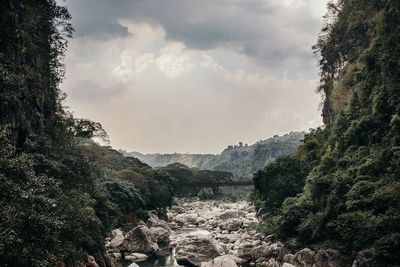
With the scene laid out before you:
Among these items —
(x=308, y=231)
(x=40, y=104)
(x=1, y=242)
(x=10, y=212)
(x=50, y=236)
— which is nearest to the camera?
(x=1, y=242)

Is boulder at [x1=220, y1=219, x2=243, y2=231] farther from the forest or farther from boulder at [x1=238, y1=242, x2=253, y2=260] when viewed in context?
boulder at [x1=238, y1=242, x2=253, y2=260]

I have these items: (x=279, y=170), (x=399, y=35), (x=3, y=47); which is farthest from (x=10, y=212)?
(x=279, y=170)

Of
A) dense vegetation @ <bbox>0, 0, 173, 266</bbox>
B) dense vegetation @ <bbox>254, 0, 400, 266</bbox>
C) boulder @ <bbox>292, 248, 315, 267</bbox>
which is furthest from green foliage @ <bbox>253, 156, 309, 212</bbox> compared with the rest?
boulder @ <bbox>292, 248, 315, 267</bbox>

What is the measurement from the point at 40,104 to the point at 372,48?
103 feet

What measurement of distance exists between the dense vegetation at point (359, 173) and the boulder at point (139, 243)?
12441mm

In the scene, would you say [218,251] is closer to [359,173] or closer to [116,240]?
[116,240]

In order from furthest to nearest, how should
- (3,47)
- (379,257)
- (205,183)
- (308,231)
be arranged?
(205,183) < (308,231) < (3,47) < (379,257)

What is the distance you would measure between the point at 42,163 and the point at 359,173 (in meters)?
23.0

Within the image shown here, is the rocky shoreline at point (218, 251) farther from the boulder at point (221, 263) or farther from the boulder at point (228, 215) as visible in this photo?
the boulder at point (228, 215)

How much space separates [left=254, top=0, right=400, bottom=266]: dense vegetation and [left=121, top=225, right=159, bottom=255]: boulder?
12.4 metres

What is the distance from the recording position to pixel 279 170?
5422cm

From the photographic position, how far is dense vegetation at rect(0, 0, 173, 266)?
1786 cm

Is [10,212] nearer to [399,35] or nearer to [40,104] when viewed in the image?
[40,104]

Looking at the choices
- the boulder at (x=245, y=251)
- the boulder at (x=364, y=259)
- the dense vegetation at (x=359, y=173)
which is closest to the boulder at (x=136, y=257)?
the boulder at (x=245, y=251)
